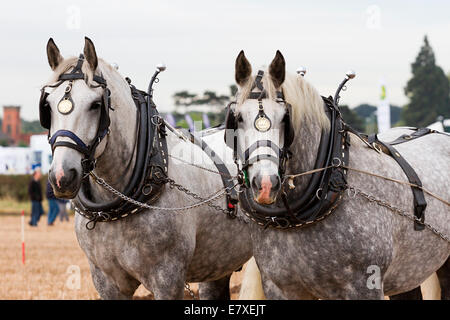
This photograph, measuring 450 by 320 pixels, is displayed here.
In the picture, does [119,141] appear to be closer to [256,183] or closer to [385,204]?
[256,183]

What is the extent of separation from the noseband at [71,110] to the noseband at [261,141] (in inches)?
34.5

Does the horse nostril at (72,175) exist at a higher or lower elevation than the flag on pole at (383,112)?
lower

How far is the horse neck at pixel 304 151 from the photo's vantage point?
13.7ft

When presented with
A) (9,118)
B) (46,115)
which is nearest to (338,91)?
(46,115)

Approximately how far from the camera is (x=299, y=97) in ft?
13.5

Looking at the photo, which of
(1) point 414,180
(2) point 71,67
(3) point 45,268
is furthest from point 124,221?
(3) point 45,268

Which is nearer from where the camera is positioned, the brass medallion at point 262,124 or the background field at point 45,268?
the brass medallion at point 262,124

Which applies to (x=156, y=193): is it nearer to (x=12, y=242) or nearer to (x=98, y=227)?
(x=98, y=227)

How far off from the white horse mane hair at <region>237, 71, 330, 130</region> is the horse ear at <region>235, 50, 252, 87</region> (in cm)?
4

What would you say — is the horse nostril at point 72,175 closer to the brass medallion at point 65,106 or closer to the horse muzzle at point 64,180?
the horse muzzle at point 64,180

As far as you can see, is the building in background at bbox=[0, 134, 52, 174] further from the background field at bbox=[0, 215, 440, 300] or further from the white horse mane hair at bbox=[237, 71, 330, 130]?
the white horse mane hair at bbox=[237, 71, 330, 130]

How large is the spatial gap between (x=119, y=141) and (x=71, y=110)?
58 centimetres

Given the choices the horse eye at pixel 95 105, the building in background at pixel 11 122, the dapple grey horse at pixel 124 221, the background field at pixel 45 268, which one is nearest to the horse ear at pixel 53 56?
the dapple grey horse at pixel 124 221

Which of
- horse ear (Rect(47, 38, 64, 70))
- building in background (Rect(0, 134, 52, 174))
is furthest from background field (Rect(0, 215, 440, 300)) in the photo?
building in background (Rect(0, 134, 52, 174))
